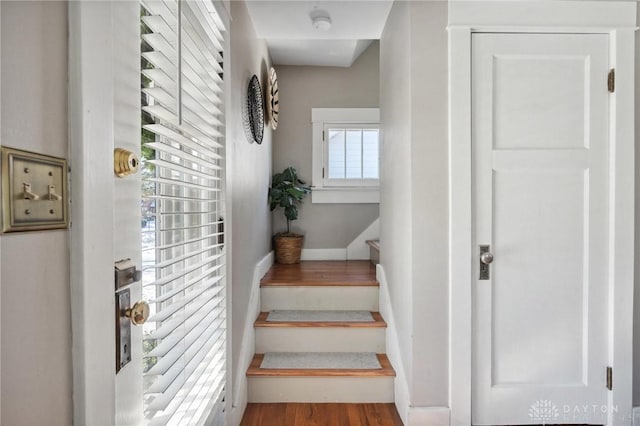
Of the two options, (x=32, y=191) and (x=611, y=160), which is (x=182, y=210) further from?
(x=611, y=160)

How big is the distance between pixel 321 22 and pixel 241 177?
1113mm

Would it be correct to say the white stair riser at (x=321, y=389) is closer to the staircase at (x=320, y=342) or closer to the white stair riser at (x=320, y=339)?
the staircase at (x=320, y=342)

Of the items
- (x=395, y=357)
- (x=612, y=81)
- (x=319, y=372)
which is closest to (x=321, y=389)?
(x=319, y=372)

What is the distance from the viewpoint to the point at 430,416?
5.40 ft

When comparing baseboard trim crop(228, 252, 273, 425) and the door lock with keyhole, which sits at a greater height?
the door lock with keyhole

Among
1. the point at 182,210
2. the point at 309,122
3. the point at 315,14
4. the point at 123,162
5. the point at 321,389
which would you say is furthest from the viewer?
the point at 309,122

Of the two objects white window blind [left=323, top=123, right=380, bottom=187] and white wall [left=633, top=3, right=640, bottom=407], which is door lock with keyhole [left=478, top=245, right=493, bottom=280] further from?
white window blind [left=323, top=123, right=380, bottom=187]

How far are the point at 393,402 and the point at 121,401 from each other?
164cm

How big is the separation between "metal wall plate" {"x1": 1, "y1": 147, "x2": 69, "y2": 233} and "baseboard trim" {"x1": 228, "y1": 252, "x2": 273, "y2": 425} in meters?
1.41

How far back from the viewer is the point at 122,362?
0.71 metres

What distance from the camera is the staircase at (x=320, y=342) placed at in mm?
Result: 1955

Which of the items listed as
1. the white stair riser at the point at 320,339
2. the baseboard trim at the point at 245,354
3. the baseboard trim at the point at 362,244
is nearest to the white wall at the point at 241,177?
the baseboard trim at the point at 245,354

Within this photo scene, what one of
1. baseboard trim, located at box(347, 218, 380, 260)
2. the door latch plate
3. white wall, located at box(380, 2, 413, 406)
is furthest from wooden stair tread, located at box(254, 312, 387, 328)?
baseboard trim, located at box(347, 218, 380, 260)

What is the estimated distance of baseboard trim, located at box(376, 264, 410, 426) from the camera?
1739mm
